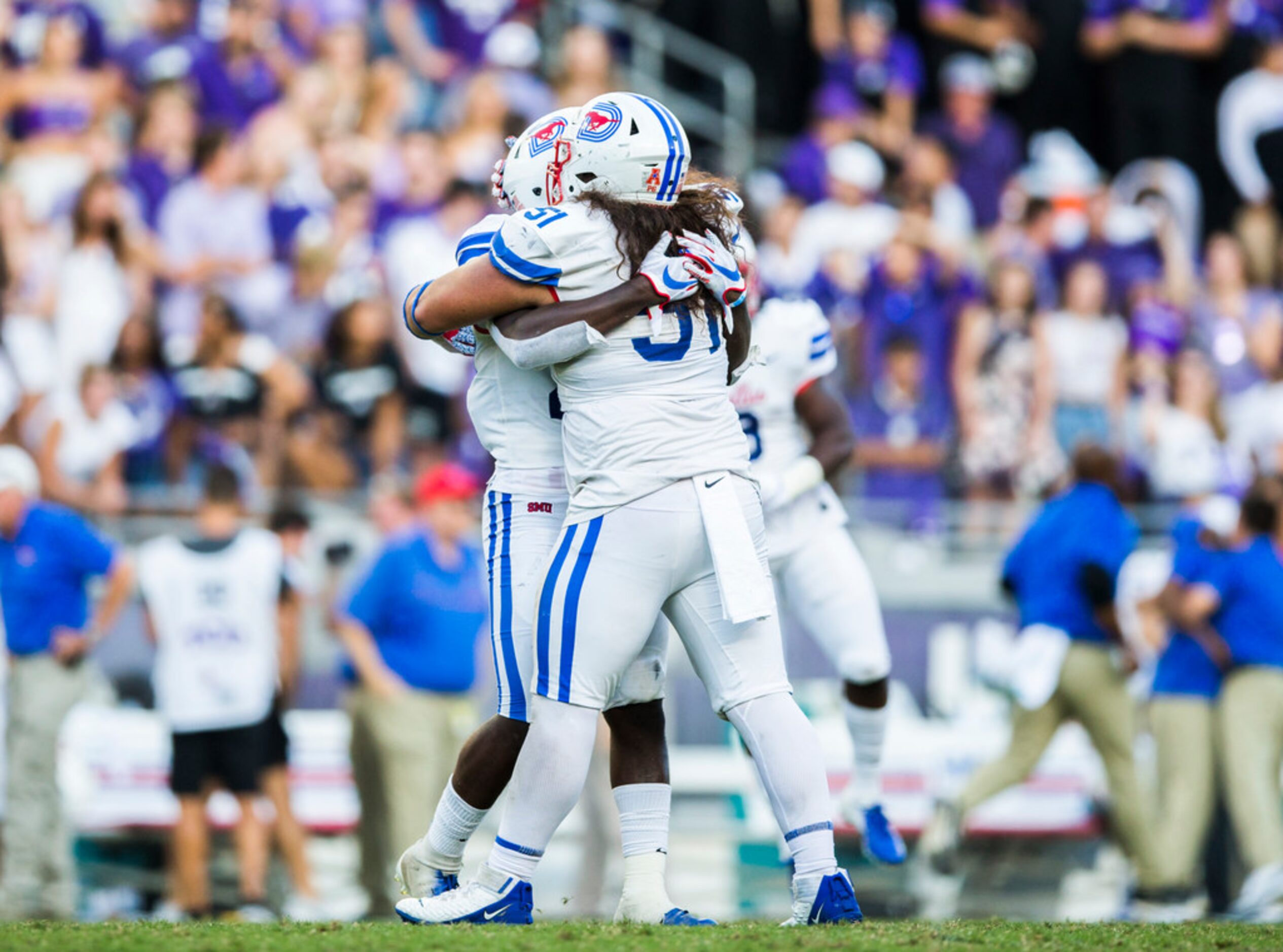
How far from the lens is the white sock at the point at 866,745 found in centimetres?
707

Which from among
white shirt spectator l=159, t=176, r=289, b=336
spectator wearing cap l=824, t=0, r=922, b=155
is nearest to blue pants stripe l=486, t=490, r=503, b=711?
white shirt spectator l=159, t=176, r=289, b=336

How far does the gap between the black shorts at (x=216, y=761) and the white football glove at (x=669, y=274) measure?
5.11m

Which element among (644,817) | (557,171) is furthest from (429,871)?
(557,171)

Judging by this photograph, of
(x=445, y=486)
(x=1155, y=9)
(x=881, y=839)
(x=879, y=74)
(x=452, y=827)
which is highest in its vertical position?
(x=1155, y=9)

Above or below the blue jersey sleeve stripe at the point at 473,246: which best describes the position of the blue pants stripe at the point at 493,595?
below

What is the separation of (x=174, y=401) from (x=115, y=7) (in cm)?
480

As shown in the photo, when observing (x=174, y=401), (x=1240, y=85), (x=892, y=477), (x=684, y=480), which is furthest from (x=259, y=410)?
(x=1240, y=85)

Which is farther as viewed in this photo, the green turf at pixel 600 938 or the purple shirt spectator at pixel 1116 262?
the purple shirt spectator at pixel 1116 262

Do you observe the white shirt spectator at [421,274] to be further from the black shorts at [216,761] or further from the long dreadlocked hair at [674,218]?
the long dreadlocked hair at [674,218]

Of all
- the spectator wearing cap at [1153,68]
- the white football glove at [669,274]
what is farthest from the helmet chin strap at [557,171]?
the spectator wearing cap at [1153,68]

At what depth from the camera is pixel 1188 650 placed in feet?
31.8

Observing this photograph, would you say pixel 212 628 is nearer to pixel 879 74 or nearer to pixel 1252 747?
pixel 1252 747

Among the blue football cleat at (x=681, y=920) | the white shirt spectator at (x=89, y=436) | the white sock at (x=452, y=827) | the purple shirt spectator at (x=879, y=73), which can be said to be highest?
the purple shirt spectator at (x=879, y=73)

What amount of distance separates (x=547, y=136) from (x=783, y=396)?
7.28 feet
